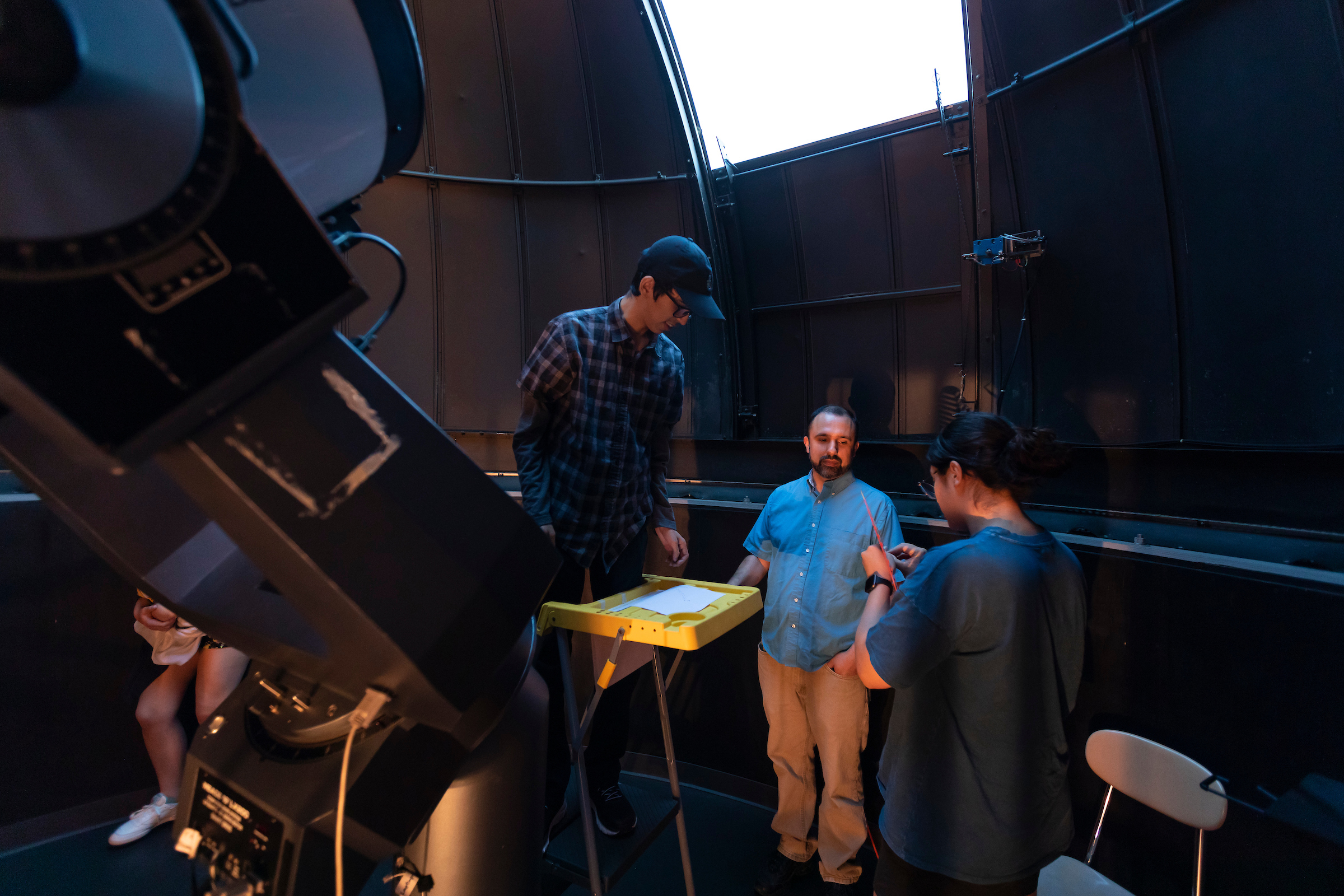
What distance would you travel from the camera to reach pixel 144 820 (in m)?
3.17

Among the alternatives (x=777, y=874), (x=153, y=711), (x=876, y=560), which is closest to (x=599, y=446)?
(x=876, y=560)

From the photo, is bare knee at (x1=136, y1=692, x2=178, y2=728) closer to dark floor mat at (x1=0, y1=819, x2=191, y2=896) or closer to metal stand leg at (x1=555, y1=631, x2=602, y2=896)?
dark floor mat at (x1=0, y1=819, x2=191, y2=896)

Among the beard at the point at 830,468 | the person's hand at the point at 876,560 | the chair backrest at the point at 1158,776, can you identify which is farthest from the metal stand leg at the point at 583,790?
the chair backrest at the point at 1158,776

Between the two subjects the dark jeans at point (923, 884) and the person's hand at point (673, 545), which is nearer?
the dark jeans at point (923, 884)

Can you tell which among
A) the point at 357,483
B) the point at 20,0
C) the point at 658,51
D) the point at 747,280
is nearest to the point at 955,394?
the point at 747,280

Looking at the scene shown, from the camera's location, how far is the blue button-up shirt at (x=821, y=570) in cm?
282

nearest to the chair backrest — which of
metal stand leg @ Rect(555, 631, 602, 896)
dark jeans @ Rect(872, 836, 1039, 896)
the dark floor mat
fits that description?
dark jeans @ Rect(872, 836, 1039, 896)

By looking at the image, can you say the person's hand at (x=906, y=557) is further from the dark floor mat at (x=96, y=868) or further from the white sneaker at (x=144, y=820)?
the white sneaker at (x=144, y=820)

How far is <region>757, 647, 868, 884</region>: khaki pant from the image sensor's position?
Result: 278 centimetres

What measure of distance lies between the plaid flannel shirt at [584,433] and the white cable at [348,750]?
1.45 m

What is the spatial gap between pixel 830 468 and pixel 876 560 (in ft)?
2.52

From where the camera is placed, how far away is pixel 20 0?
0.58 m

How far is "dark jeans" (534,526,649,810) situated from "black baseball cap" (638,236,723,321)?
95 centimetres

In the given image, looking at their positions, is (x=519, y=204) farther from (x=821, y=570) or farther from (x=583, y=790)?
(x=583, y=790)
